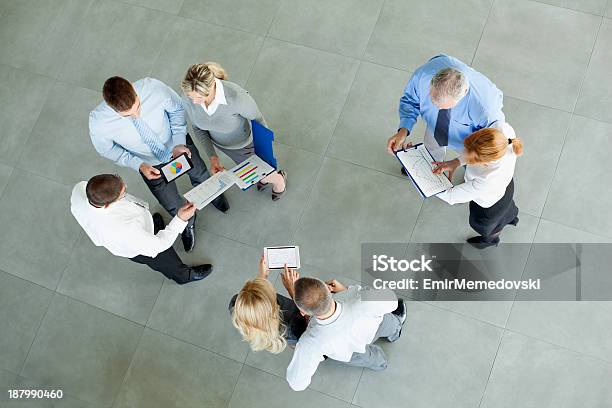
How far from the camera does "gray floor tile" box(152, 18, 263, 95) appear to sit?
16.3 feet

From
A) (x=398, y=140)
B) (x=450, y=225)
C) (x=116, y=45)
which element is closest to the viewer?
(x=398, y=140)

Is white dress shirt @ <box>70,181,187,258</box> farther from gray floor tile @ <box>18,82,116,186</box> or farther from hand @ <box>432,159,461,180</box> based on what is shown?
hand @ <box>432,159,461,180</box>

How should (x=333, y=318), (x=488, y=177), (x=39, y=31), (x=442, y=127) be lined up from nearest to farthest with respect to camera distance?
(x=333, y=318) → (x=488, y=177) → (x=442, y=127) → (x=39, y=31)

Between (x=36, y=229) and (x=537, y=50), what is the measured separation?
14.3ft

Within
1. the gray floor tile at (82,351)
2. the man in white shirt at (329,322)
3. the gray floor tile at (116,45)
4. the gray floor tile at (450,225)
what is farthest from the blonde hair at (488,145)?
the gray floor tile at (116,45)

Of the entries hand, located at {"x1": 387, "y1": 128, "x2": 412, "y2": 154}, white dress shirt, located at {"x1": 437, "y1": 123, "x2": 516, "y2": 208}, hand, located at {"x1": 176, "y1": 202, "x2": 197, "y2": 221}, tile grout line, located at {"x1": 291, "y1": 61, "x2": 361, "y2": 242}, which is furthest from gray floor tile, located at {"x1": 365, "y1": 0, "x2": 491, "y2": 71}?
hand, located at {"x1": 176, "y1": 202, "x2": 197, "y2": 221}

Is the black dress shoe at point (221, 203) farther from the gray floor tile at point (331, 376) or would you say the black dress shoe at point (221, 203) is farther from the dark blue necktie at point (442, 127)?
the dark blue necktie at point (442, 127)

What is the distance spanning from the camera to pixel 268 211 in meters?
4.48

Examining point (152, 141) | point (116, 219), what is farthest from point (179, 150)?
point (116, 219)

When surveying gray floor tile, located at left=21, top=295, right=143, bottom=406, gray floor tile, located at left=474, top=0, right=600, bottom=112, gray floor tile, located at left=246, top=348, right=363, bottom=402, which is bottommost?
gray floor tile, located at left=21, top=295, right=143, bottom=406

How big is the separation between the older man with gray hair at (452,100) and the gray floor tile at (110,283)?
92.7 inches

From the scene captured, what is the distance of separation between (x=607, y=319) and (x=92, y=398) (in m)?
3.73

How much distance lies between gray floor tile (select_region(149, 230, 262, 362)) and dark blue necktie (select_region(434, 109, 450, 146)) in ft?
5.34

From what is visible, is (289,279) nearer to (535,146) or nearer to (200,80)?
(200,80)
